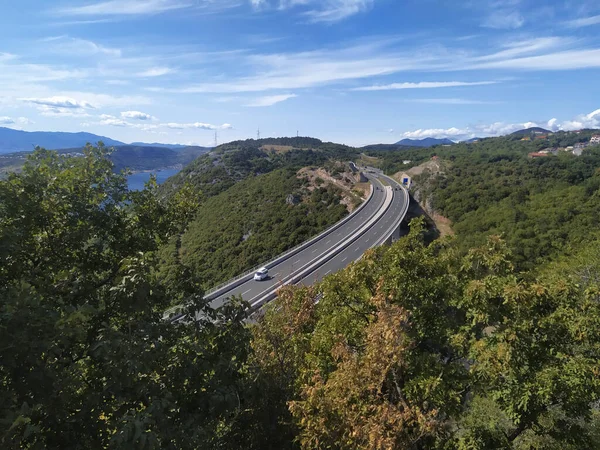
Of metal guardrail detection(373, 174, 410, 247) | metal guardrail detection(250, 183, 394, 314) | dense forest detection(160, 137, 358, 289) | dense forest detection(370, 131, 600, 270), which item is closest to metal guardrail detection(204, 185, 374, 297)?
metal guardrail detection(250, 183, 394, 314)

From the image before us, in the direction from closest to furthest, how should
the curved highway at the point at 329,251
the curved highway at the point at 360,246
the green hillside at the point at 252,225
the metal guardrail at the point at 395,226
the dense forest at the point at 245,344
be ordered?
the dense forest at the point at 245,344
the curved highway at the point at 329,251
the curved highway at the point at 360,246
the metal guardrail at the point at 395,226
the green hillside at the point at 252,225

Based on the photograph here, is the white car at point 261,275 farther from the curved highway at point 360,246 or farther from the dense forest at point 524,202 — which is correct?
the dense forest at point 524,202

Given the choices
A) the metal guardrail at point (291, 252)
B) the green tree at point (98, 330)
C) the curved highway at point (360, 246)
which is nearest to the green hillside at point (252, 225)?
the metal guardrail at point (291, 252)

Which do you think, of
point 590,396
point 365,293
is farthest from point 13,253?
point 590,396

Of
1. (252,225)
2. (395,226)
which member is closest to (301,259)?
(395,226)

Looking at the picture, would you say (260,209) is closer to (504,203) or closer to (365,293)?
(504,203)

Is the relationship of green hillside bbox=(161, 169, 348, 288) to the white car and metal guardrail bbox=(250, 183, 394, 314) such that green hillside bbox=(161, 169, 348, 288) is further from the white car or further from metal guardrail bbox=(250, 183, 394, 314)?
the white car

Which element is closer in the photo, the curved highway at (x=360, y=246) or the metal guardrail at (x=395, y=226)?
the curved highway at (x=360, y=246)
